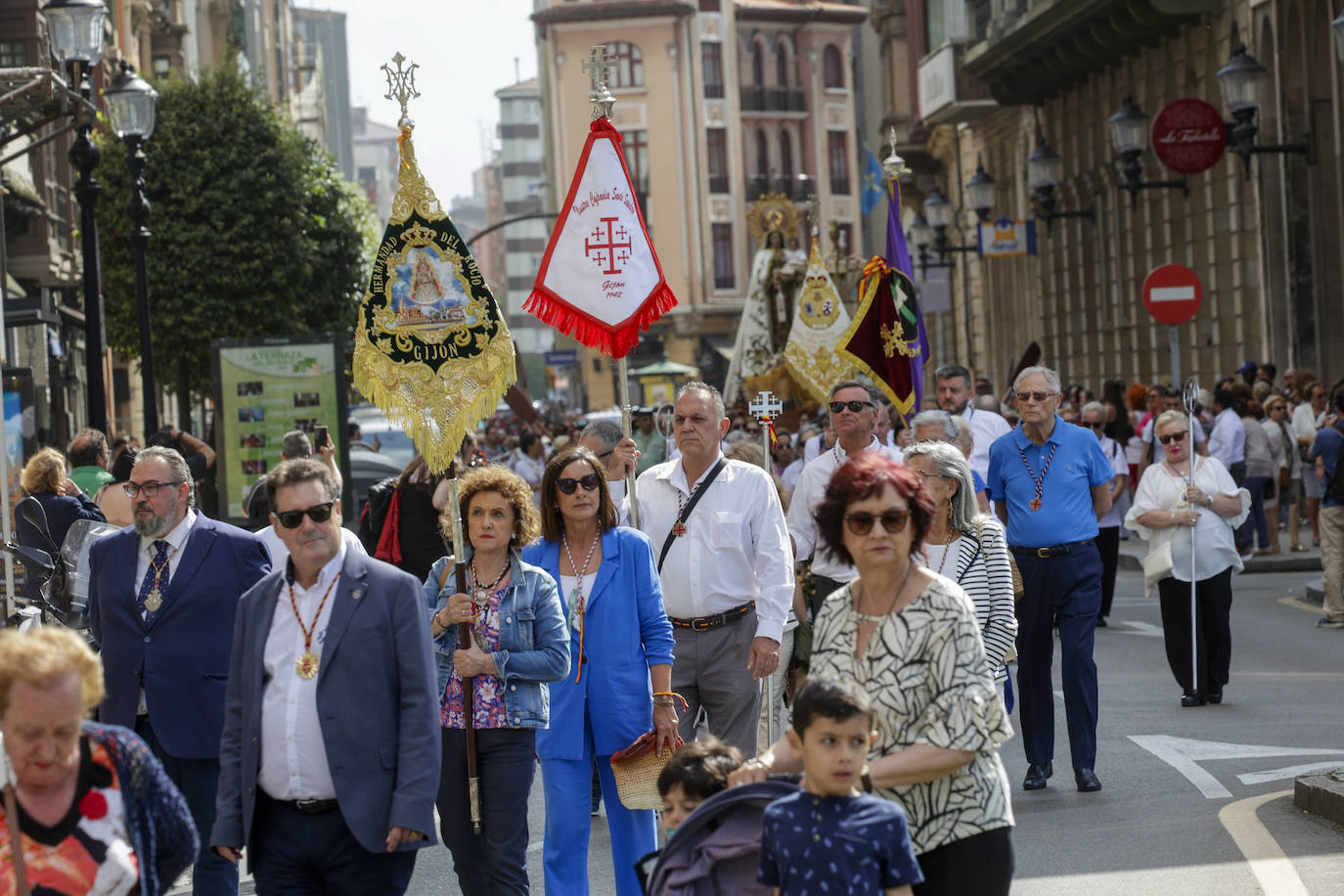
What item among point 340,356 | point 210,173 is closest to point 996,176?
point 210,173

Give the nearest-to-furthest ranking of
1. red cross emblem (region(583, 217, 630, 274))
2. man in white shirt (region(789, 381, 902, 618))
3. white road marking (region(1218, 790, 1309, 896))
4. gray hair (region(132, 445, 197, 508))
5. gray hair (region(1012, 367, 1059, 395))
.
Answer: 1. gray hair (region(132, 445, 197, 508))
2. white road marking (region(1218, 790, 1309, 896))
3. man in white shirt (region(789, 381, 902, 618))
4. gray hair (region(1012, 367, 1059, 395))
5. red cross emblem (region(583, 217, 630, 274))

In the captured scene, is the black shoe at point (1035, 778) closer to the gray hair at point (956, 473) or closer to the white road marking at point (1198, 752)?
the white road marking at point (1198, 752)

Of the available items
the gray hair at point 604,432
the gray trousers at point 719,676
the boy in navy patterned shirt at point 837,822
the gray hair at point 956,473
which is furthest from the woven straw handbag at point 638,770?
the gray hair at point 604,432

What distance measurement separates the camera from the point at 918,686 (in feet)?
15.6

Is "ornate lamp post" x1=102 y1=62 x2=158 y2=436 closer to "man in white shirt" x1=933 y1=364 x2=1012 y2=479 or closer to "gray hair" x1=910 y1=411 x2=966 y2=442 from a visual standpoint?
"man in white shirt" x1=933 y1=364 x2=1012 y2=479

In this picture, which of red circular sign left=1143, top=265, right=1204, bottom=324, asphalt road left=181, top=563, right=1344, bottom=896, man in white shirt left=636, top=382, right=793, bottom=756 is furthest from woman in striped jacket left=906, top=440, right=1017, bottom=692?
red circular sign left=1143, top=265, right=1204, bottom=324

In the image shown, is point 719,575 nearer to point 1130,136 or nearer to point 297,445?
point 297,445

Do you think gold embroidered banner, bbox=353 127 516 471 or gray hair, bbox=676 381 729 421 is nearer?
gray hair, bbox=676 381 729 421

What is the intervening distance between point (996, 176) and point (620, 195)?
34502 millimetres

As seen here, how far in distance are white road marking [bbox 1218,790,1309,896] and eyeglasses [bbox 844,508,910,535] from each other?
3552mm

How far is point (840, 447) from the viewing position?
392 inches

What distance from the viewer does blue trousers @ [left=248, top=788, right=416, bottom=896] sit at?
5645mm

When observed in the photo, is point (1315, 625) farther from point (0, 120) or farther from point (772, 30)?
point (772, 30)

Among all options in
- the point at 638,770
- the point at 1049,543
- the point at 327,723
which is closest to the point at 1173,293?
the point at 1049,543
